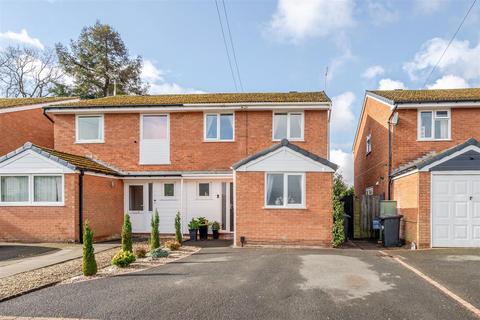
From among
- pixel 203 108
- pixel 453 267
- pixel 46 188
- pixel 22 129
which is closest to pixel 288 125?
pixel 203 108

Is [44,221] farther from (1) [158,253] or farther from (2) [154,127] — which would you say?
(2) [154,127]

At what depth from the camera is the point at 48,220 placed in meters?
12.7

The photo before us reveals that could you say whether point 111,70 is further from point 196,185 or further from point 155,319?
point 155,319

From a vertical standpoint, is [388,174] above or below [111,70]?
below

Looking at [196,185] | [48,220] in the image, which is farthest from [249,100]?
[48,220]

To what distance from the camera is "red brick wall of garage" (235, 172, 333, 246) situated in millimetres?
11695

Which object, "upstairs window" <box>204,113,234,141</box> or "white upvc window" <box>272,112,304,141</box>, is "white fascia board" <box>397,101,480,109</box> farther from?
"upstairs window" <box>204,113,234,141</box>

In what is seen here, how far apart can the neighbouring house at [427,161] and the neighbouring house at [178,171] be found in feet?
9.45

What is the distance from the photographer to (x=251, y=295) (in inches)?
244

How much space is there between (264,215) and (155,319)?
23.1ft

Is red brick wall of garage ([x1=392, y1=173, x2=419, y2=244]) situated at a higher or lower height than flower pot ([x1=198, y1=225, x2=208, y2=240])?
higher

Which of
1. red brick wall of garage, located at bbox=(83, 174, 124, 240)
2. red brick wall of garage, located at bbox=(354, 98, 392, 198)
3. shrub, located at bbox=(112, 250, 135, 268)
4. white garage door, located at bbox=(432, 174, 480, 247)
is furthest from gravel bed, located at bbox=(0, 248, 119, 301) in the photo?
red brick wall of garage, located at bbox=(354, 98, 392, 198)

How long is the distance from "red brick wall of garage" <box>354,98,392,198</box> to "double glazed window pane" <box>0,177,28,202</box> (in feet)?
46.4

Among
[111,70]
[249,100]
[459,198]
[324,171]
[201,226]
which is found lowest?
[201,226]
